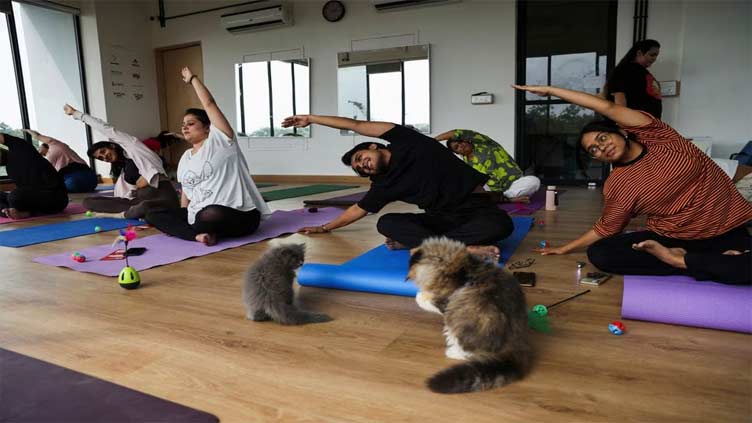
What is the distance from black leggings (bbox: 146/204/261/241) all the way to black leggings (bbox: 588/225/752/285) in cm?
214

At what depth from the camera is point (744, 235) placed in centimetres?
187

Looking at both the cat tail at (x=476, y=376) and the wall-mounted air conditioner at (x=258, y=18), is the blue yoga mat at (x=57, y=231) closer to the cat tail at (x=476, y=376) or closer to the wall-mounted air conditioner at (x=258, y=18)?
the cat tail at (x=476, y=376)

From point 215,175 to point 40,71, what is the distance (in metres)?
6.76

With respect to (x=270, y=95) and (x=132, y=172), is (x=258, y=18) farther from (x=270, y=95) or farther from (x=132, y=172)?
(x=132, y=172)

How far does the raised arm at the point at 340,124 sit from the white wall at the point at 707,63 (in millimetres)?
4811

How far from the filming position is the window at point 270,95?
7.86 m

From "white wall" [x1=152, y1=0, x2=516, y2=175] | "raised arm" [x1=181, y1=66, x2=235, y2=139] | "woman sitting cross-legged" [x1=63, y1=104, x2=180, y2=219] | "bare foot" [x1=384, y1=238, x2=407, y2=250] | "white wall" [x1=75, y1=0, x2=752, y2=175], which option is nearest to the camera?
"bare foot" [x1=384, y1=238, x2=407, y2=250]

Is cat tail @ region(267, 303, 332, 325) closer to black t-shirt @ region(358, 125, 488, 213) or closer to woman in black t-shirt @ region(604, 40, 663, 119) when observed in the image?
black t-shirt @ region(358, 125, 488, 213)

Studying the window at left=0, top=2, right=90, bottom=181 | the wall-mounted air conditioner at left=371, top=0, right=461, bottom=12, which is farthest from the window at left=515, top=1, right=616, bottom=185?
the window at left=0, top=2, right=90, bottom=181

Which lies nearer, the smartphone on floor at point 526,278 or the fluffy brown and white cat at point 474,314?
the fluffy brown and white cat at point 474,314

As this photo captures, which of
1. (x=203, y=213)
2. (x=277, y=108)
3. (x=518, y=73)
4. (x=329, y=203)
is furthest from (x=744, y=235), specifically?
(x=277, y=108)

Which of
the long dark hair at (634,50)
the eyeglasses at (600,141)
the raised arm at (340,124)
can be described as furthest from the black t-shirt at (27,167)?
the long dark hair at (634,50)

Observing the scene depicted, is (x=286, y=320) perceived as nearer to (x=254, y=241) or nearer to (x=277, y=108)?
(x=254, y=241)

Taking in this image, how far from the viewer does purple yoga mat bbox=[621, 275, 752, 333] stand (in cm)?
149
